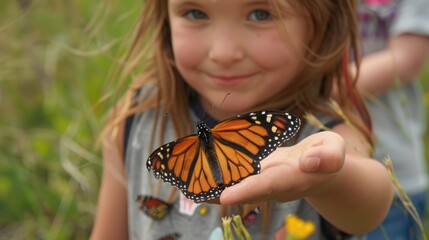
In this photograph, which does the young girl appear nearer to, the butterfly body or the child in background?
the butterfly body

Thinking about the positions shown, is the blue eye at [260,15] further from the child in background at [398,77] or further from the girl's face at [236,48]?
the child in background at [398,77]

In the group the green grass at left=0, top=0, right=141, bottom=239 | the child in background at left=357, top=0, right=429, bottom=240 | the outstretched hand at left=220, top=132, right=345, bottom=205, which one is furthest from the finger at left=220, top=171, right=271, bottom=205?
the green grass at left=0, top=0, right=141, bottom=239

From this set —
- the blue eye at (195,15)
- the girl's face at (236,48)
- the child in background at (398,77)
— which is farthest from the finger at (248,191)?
the child in background at (398,77)

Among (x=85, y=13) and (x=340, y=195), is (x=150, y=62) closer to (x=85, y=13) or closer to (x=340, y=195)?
(x=340, y=195)

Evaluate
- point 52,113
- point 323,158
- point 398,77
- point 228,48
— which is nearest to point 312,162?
point 323,158

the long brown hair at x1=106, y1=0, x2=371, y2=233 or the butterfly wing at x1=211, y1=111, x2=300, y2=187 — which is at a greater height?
the butterfly wing at x1=211, y1=111, x2=300, y2=187

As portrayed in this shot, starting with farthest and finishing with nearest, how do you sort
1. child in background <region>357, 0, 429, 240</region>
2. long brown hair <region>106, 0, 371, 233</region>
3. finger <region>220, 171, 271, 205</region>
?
1. child in background <region>357, 0, 429, 240</region>
2. long brown hair <region>106, 0, 371, 233</region>
3. finger <region>220, 171, 271, 205</region>
